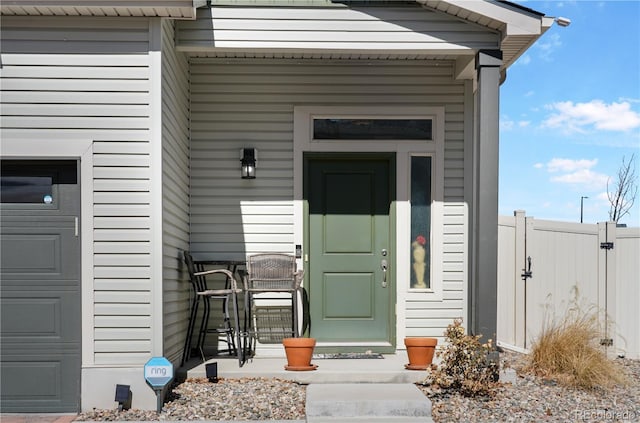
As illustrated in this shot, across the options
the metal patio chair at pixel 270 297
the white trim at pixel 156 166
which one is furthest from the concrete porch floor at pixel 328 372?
the white trim at pixel 156 166

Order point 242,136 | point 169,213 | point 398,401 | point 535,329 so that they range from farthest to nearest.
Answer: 1. point 535,329
2. point 242,136
3. point 169,213
4. point 398,401

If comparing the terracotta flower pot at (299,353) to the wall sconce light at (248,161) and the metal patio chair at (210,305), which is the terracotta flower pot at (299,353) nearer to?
the metal patio chair at (210,305)

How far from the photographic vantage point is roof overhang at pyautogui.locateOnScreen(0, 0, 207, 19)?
188 inches

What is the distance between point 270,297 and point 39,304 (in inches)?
87.1

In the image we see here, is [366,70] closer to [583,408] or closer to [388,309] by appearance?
[388,309]

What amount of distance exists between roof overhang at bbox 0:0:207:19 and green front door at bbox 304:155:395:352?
2.14 metres

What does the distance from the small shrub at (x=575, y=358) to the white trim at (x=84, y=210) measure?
3733 millimetres

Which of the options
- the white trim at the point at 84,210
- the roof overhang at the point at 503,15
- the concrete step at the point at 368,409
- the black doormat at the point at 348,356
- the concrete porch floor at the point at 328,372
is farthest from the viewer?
the black doormat at the point at 348,356

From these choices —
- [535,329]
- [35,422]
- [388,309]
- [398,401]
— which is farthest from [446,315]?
[35,422]

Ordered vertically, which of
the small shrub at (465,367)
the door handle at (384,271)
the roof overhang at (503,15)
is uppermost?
the roof overhang at (503,15)

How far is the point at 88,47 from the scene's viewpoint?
4.97m

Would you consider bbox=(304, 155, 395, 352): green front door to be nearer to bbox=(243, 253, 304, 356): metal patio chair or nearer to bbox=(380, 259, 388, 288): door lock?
bbox=(380, 259, 388, 288): door lock

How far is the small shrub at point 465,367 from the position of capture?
509 cm

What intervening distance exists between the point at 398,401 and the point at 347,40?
2.94 m
